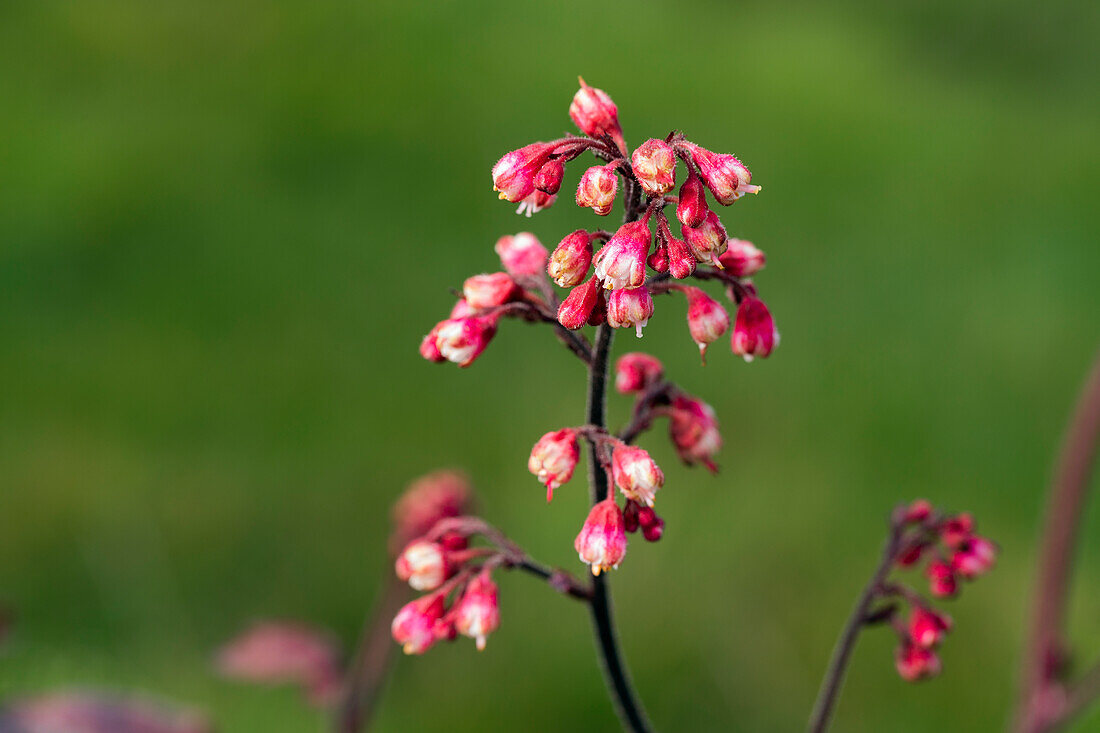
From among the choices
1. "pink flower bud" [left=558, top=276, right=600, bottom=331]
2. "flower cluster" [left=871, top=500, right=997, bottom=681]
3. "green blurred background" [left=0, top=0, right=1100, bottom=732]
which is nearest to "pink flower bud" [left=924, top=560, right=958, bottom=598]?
"flower cluster" [left=871, top=500, right=997, bottom=681]

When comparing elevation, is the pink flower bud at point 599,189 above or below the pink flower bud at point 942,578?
above

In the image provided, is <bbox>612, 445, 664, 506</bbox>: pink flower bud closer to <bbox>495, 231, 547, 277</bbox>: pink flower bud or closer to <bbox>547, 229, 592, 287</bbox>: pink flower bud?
<bbox>547, 229, 592, 287</bbox>: pink flower bud

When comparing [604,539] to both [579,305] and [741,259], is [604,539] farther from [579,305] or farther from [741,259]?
[741,259]

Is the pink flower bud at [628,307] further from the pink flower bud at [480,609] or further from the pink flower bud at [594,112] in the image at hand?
the pink flower bud at [480,609]

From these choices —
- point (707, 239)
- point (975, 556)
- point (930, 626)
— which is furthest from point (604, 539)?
point (975, 556)

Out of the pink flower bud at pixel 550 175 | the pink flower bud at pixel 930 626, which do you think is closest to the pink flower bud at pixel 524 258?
the pink flower bud at pixel 550 175

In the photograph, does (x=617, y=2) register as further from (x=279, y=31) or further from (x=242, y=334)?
(x=242, y=334)

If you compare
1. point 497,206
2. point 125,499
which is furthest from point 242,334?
point 497,206
